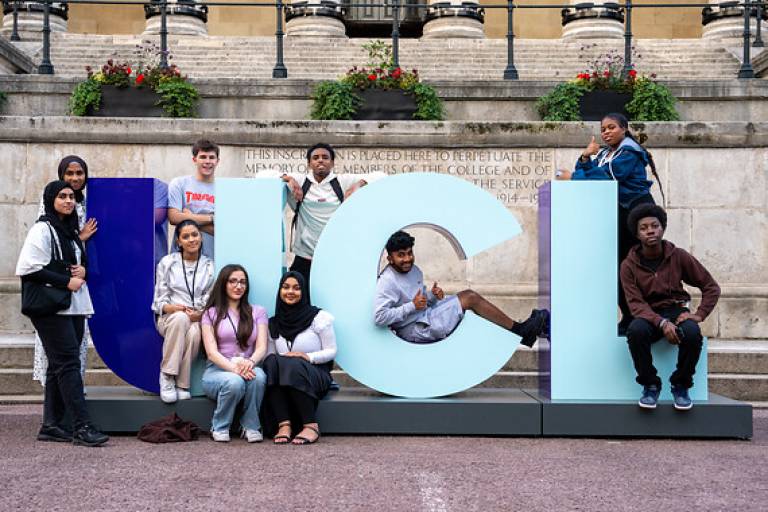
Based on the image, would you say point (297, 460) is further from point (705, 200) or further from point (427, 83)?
point (427, 83)

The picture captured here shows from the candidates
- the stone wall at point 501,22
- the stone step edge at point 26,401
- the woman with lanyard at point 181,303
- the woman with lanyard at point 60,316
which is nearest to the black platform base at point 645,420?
the stone step edge at point 26,401

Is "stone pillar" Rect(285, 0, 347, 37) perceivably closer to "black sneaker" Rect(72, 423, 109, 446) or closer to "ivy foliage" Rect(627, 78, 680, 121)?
"ivy foliage" Rect(627, 78, 680, 121)

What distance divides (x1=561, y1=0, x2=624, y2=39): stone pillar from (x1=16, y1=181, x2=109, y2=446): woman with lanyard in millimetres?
14349

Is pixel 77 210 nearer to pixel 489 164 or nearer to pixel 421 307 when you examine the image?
pixel 421 307

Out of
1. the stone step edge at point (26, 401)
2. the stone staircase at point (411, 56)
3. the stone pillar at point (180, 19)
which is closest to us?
the stone step edge at point (26, 401)

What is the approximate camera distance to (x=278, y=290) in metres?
8.10

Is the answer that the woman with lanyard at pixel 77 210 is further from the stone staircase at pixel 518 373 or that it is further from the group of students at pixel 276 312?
the stone staircase at pixel 518 373

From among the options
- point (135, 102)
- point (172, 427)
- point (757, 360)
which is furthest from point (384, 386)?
point (135, 102)

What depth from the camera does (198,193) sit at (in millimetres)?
8562

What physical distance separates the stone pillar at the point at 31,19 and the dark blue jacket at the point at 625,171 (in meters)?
13.1

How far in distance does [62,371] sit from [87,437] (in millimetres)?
485

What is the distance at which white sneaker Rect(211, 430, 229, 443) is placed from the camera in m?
7.48

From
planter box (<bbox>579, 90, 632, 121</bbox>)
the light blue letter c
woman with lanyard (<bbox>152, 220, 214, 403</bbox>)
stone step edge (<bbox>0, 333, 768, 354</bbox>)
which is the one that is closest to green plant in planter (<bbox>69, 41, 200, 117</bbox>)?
stone step edge (<bbox>0, 333, 768, 354</bbox>)

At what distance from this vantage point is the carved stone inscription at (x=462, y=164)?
41.4 feet
